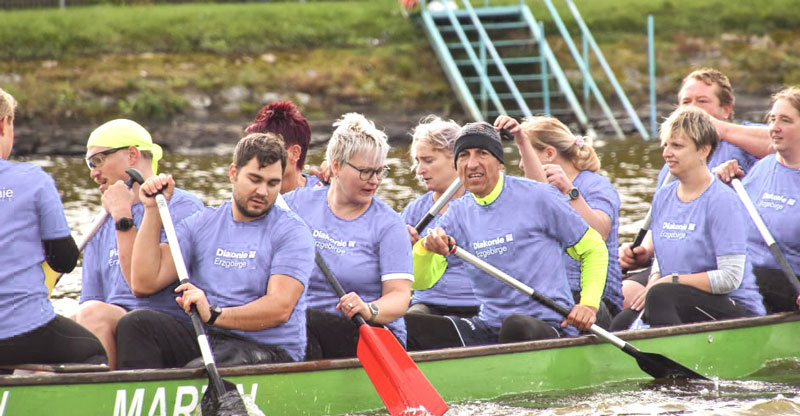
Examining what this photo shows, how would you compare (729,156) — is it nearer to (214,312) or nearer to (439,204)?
(439,204)

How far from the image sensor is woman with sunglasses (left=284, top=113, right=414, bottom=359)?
5938mm

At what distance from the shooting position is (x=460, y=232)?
6488 mm

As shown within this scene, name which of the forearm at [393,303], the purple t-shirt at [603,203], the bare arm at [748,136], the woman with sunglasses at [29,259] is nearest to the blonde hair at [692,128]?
the purple t-shirt at [603,203]

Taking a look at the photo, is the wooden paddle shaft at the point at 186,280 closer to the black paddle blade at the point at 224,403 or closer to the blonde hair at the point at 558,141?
the black paddle blade at the point at 224,403

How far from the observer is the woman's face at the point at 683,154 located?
675cm

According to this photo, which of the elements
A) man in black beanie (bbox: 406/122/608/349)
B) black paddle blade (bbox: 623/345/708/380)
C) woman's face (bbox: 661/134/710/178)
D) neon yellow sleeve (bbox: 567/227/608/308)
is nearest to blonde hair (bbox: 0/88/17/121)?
man in black beanie (bbox: 406/122/608/349)

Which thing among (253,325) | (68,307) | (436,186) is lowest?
(68,307)

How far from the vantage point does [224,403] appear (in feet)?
17.2

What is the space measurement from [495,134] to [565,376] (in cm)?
134

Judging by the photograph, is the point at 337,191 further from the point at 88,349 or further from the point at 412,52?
the point at 412,52

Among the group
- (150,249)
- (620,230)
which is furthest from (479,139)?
(620,230)

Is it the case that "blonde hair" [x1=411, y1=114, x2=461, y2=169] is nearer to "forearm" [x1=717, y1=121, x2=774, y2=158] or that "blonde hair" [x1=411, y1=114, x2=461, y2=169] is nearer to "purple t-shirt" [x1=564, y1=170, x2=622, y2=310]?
"purple t-shirt" [x1=564, y1=170, x2=622, y2=310]

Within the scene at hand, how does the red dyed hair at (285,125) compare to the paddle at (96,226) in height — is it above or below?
above

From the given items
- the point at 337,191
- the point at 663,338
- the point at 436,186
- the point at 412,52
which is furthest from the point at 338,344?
the point at 412,52
